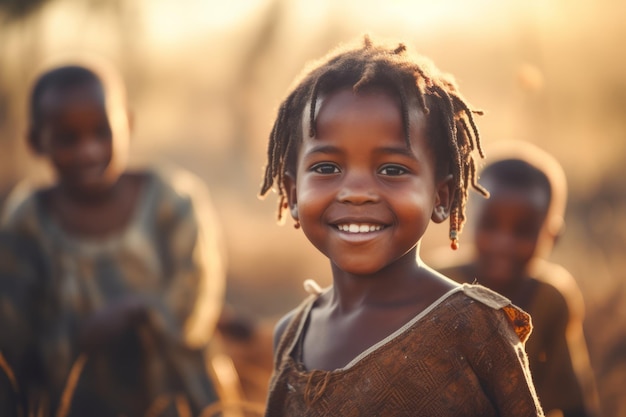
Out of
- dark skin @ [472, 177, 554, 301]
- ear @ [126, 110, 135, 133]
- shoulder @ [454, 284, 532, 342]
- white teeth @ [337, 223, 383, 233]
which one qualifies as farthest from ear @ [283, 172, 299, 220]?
ear @ [126, 110, 135, 133]

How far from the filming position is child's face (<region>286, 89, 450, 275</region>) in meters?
2.28

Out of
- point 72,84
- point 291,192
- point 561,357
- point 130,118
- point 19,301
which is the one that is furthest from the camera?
point 130,118

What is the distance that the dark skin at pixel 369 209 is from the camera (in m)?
2.29

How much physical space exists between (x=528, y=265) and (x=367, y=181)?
6.40 ft

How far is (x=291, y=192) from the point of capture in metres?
2.63

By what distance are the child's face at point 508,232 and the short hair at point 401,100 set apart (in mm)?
1410

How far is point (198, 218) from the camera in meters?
4.75

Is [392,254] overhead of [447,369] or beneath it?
overhead

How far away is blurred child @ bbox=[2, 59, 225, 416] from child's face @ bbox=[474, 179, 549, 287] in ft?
4.84

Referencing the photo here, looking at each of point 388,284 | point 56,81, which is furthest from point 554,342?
point 56,81

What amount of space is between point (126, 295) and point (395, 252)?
2.47 meters

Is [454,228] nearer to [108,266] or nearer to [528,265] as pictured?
[528,265]

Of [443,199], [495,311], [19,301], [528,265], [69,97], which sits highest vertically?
[69,97]

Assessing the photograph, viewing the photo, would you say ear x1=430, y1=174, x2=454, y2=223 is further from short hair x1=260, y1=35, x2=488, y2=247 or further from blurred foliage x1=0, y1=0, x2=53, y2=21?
blurred foliage x1=0, y1=0, x2=53, y2=21
